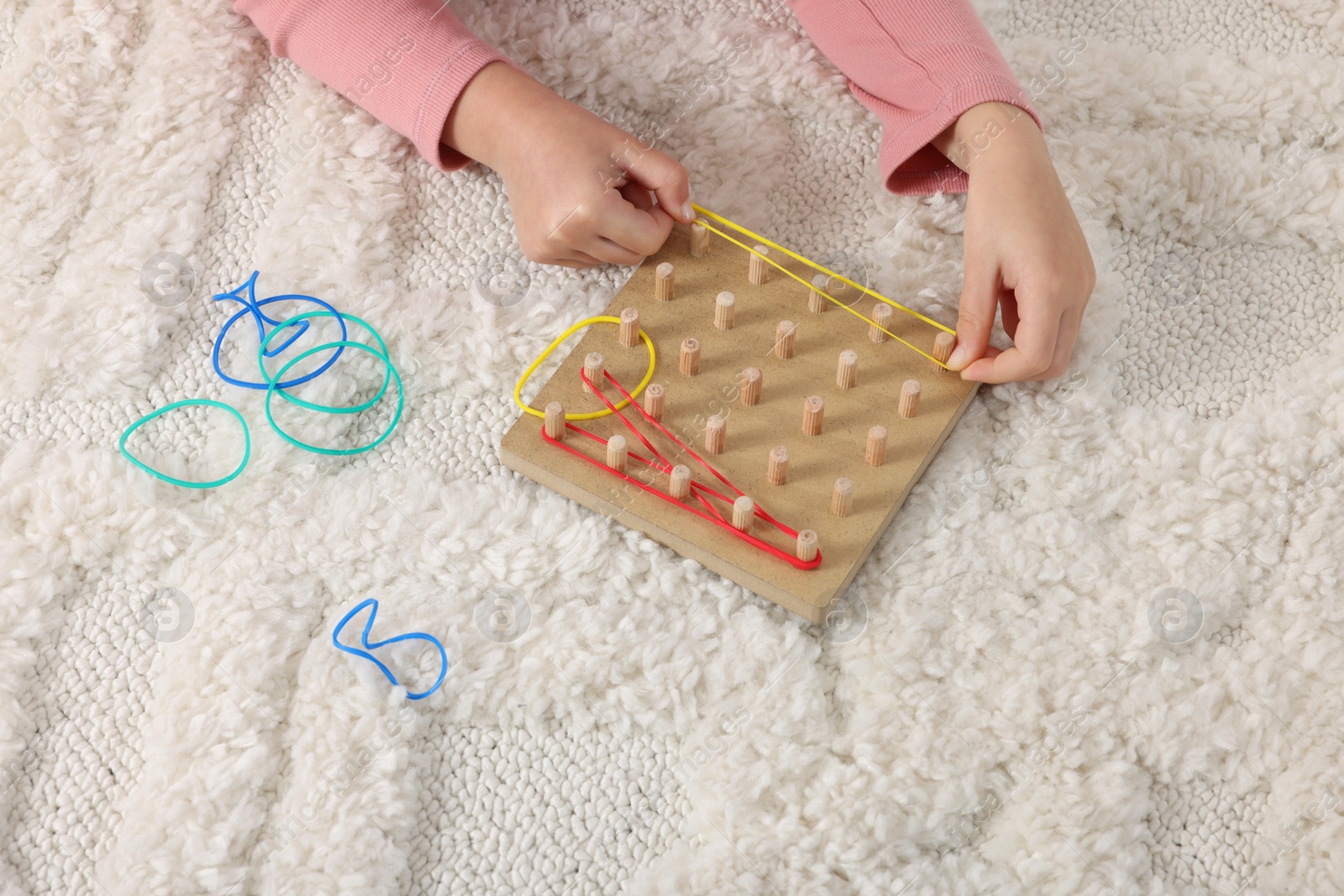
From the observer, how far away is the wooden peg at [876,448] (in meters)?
0.60

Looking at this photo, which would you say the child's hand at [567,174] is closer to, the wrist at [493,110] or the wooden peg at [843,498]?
the wrist at [493,110]

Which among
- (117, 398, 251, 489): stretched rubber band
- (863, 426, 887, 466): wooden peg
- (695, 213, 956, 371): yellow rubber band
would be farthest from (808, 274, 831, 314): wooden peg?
(117, 398, 251, 489): stretched rubber band

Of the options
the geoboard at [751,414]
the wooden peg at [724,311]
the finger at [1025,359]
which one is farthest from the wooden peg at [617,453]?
the finger at [1025,359]

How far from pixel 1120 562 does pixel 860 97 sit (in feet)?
1.23

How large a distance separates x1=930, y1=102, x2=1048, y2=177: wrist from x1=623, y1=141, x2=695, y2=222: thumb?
167 millimetres

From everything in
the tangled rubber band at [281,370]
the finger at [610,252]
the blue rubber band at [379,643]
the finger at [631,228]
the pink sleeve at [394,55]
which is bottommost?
the blue rubber band at [379,643]

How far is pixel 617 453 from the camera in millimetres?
601

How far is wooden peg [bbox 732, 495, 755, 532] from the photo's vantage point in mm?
574

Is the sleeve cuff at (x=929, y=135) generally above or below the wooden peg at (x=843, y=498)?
above

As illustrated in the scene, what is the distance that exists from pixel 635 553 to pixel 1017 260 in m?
0.28

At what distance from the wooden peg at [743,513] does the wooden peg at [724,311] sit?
131 mm

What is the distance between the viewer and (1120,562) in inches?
23.1

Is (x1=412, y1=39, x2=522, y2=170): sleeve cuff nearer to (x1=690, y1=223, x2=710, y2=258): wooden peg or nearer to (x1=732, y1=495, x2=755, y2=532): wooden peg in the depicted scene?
(x1=690, y1=223, x2=710, y2=258): wooden peg

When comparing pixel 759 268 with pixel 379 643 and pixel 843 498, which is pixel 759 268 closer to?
pixel 843 498
